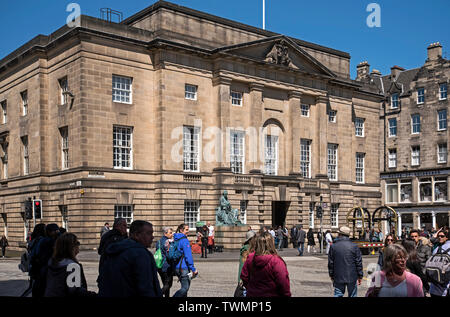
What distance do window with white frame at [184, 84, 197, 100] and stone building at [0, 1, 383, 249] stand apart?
0.24ft

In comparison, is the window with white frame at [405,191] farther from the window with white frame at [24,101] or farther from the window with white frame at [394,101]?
the window with white frame at [24,101]

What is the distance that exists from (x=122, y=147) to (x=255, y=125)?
10.1 m

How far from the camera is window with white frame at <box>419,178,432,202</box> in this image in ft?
197

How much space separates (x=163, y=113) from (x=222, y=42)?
7474 mm

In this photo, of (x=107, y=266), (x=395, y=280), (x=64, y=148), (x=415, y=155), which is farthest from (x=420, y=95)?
(x=107, y=266)

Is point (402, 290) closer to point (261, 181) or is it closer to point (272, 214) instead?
point (261, 181)

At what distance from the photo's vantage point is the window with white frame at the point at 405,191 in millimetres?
62250

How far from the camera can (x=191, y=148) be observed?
38.3m

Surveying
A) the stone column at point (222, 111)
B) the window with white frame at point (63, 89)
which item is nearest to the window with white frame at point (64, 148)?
the window with white frame at point (63, 89)

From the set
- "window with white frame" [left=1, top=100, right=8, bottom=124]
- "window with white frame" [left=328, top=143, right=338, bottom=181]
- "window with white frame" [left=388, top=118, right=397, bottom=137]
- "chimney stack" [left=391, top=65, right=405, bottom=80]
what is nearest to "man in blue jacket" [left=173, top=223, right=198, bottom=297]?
"window with white frame" [left=1, top=100, right=8, bottom=124]

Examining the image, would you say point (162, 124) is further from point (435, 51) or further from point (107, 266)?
point (435, 51)

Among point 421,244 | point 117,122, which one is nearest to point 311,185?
point 117,122

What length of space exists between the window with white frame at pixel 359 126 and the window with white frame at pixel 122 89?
23064mm

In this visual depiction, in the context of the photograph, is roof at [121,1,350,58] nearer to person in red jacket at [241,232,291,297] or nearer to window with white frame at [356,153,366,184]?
window with white frame at [356,153,366,184]
